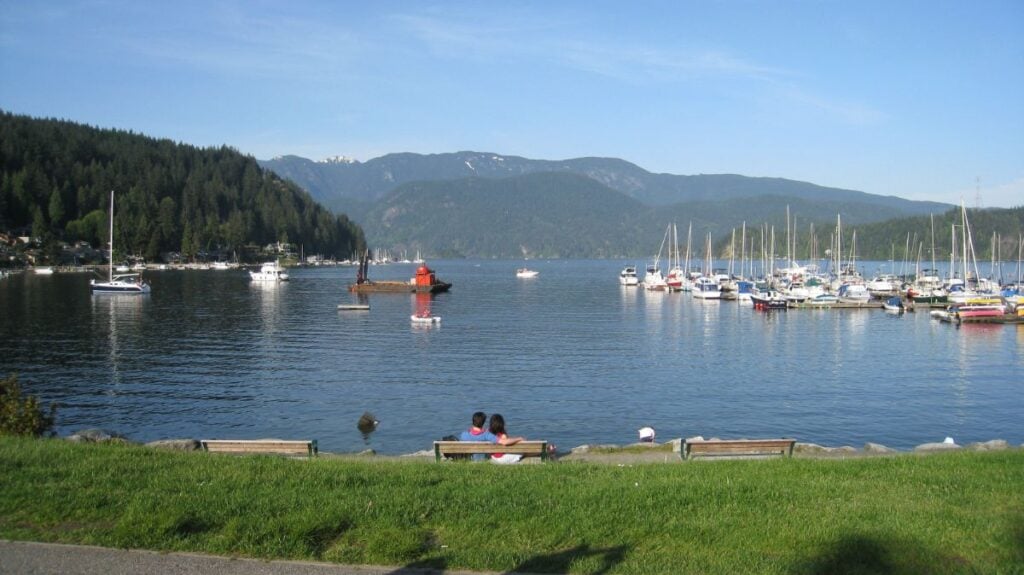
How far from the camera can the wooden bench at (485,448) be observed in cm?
1438

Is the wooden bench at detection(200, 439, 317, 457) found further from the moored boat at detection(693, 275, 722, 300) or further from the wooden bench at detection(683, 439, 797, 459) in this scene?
the moored boat at detection(693, 275, 722, 300)

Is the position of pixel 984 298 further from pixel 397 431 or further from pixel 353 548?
pixel 353 548

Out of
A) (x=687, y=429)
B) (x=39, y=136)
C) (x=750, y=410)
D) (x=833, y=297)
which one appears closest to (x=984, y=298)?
(x=833, y=297)

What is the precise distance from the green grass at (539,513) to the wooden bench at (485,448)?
1.90 meters

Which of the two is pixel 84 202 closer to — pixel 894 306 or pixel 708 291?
pixel 708 291

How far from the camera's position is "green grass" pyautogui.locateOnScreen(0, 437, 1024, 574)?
8.53 metres

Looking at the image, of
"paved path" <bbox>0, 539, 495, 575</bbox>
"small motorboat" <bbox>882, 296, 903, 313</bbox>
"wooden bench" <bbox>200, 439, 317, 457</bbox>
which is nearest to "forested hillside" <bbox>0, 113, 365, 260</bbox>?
"small motorboat" <bbox>882, 296, 903, 313</bbox>

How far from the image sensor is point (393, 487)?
1086 centimetres

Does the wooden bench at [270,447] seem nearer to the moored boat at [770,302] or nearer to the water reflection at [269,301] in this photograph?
the water reflection at [269,301]

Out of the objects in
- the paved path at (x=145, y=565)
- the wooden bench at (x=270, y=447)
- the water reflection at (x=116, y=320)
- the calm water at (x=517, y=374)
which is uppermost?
the paved path at (x=145, y=565)

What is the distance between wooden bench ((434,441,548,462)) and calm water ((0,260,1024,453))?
8.22m

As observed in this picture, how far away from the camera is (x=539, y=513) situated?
9.77 metres

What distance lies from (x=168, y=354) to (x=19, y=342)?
9722 mm

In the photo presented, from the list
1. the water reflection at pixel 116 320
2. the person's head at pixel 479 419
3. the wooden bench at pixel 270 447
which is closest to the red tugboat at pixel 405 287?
the water reflection at pixel 116 320
